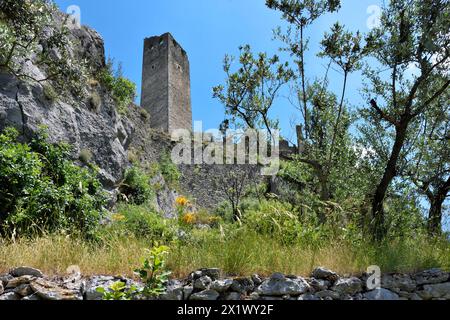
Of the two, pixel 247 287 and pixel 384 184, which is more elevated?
pixel 384 184

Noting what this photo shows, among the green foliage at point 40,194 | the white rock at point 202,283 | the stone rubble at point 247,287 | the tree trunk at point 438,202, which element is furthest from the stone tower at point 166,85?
the white rock at point 202,283

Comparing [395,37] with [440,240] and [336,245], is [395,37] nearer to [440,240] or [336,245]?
[440,240]

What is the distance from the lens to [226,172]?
56.5ft

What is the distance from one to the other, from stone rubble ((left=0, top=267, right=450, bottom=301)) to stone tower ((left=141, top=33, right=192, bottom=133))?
1659 cm

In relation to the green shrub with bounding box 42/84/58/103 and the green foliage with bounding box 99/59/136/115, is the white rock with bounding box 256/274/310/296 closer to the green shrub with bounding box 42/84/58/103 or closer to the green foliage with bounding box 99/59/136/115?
the green shrub with bounding box 42/84/58/103

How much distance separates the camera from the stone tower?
69.7 ft

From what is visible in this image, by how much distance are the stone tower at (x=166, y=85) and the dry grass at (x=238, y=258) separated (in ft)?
52.5

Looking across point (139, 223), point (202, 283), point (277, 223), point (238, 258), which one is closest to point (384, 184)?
point (277, 223)

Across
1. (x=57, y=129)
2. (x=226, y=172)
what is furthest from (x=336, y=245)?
(x=226, y=172)

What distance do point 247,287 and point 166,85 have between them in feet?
60.8

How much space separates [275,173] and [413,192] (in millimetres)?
7876

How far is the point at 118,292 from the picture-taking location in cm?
364

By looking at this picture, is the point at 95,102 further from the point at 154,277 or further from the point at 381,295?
the point at 381,295

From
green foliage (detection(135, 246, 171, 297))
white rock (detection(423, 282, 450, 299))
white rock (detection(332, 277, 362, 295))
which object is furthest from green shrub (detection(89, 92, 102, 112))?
white rock (detection(423, 282, 450, 299))
